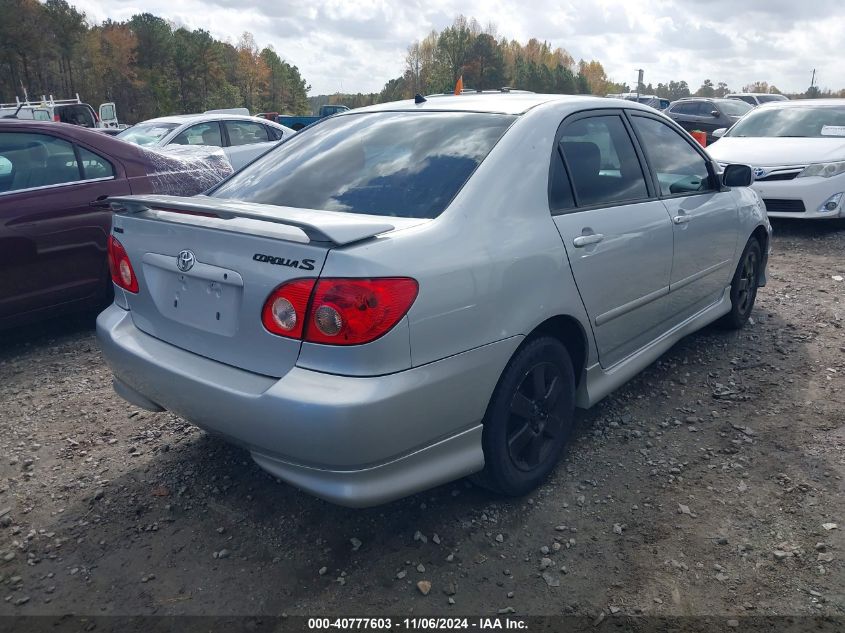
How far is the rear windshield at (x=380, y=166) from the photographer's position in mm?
2621

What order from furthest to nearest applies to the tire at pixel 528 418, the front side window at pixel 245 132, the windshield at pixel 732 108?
the windshield at pixel 732 108
the front side window at pixel 245 132
the tire at pixel 528 418

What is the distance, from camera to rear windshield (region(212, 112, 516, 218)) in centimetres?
262

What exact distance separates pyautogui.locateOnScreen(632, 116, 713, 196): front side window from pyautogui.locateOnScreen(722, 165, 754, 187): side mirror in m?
0.14

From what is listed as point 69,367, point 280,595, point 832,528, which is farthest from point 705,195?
point 69,367

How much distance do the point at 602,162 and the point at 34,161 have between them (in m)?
3.83

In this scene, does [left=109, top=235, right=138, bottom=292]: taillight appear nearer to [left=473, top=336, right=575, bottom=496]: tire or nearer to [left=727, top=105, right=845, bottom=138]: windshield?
[left=473, top=336, right=575, bottom=496]: tire

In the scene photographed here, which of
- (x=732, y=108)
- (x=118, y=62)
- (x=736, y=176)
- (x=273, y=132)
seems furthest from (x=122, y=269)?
(x=118, y=62)

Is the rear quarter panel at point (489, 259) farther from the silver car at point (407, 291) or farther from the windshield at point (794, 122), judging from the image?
the windshield at point (794, 122)

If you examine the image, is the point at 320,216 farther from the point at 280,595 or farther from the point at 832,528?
the point at 832,528

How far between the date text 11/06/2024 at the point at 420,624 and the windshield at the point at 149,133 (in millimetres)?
8084

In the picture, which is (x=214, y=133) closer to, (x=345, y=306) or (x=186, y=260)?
(x=186, y=260)

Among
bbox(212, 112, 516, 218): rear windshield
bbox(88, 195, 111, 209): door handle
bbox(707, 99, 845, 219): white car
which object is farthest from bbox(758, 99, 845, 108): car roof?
bbox(88, 195, 111, 209): door handle

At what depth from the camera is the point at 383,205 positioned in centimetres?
261

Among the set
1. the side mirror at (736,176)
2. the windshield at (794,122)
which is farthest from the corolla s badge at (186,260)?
the windshield at (794,122)
